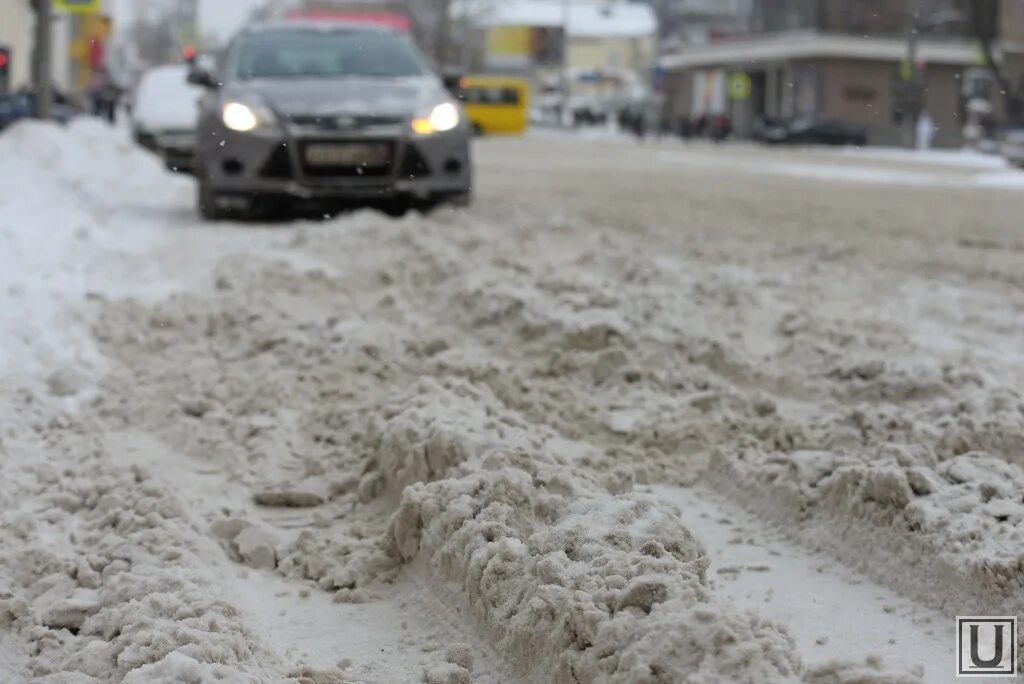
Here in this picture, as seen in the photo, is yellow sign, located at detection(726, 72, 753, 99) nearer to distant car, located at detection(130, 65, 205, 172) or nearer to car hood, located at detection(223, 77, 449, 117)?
distant car, located at detection(130, 65, 205, 172)

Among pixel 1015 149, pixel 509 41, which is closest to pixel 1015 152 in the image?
pixel 1015 149

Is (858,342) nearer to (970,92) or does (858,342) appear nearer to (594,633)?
(594,633)

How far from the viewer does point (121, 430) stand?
5480mm

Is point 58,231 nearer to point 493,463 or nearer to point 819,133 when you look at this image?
point 493,463

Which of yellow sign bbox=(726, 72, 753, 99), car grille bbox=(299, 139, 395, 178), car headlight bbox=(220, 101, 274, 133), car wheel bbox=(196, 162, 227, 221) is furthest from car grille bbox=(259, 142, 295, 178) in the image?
yellow sign bbox=(726, 72, 753, 99)

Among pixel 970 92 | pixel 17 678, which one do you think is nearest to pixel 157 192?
pixel 17 678

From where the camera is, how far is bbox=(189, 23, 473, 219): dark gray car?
39.2 feet

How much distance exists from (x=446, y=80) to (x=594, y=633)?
436 inches

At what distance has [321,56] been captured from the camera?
13109 millimetres

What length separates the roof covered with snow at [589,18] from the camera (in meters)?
119

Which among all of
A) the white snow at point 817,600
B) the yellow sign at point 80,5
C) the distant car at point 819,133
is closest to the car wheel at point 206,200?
the white snow at point 817,600

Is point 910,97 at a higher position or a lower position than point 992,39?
lower

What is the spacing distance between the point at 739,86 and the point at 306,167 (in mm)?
63647

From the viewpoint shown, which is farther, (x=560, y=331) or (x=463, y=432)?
(x=560, y=331)
